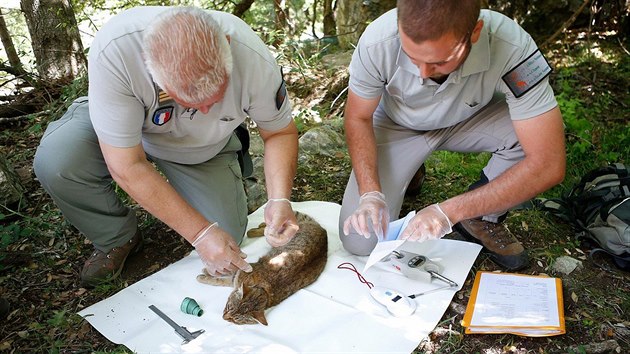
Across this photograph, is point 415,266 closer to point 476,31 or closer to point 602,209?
point 602,209

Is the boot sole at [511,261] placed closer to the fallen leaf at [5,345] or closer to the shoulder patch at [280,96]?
the shoulder patch at [280,96]

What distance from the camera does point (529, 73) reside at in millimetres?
2348

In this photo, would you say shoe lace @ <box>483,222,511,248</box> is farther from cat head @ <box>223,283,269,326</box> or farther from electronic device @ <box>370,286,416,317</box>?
cat head @ <box>223,283,269,326</box>

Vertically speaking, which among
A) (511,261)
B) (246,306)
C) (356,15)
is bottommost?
(511,261)

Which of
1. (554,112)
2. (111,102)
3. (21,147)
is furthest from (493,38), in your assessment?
(21,147)

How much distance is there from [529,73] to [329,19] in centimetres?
585

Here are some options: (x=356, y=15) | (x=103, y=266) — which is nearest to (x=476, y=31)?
(x=103, y=266)

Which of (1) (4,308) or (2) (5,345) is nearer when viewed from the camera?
(2) (5,345)

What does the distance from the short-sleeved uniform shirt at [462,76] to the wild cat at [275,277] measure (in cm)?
89

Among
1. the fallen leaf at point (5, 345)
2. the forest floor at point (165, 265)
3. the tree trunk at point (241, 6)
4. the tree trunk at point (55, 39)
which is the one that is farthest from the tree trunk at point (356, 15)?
the fallen leaf at point (5, 345)

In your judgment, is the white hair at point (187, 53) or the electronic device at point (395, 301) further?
the electronic device at point (395, 301)

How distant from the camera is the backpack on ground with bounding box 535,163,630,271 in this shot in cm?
272

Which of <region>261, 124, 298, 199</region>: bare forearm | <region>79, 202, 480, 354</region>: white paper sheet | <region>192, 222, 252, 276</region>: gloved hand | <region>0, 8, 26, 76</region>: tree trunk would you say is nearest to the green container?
<region>79, 202, 480, 354</region>: white paper sheet

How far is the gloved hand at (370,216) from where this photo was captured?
2520mm
